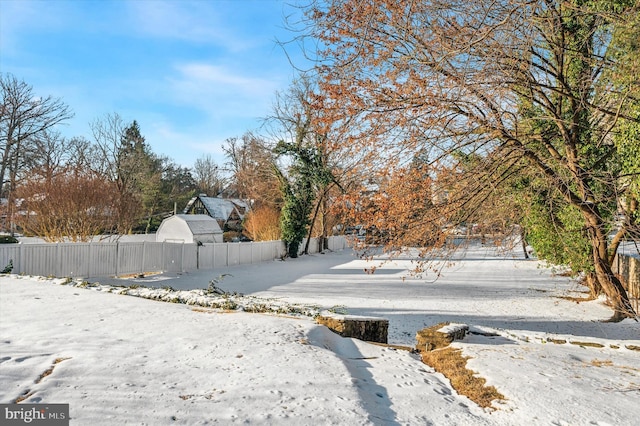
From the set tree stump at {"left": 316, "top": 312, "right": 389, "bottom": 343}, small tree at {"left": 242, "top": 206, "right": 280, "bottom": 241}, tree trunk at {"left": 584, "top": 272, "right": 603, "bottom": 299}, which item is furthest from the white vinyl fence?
tree trunk at {"left": 584, "top": 272, "right": 603, "bottom": 299}

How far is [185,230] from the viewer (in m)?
24.9

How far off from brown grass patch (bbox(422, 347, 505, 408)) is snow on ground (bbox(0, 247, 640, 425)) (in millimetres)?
98

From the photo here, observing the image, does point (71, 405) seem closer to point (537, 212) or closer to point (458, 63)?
point (458, 63)

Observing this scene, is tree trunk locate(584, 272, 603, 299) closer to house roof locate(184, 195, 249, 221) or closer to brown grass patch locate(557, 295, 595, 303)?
brown grass patch locate(557, 295, 595, 303)

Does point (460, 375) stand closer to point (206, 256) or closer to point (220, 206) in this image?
point (206, 256)

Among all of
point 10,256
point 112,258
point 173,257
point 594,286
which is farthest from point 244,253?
point 594,286

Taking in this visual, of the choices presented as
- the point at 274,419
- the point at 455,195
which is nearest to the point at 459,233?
the point at 455,195

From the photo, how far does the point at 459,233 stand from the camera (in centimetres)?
864

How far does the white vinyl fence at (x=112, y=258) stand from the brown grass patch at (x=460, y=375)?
39.9 feet

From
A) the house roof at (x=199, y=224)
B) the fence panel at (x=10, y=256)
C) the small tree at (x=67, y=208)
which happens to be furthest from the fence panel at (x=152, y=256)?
the house roof at (x=199, y=224)

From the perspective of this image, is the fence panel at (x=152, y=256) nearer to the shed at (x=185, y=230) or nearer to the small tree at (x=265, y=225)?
the shed at (x=185, y=230)

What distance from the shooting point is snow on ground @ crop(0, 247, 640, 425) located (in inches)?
134

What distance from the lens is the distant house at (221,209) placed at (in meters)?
39.4

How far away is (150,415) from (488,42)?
5.90 metres
